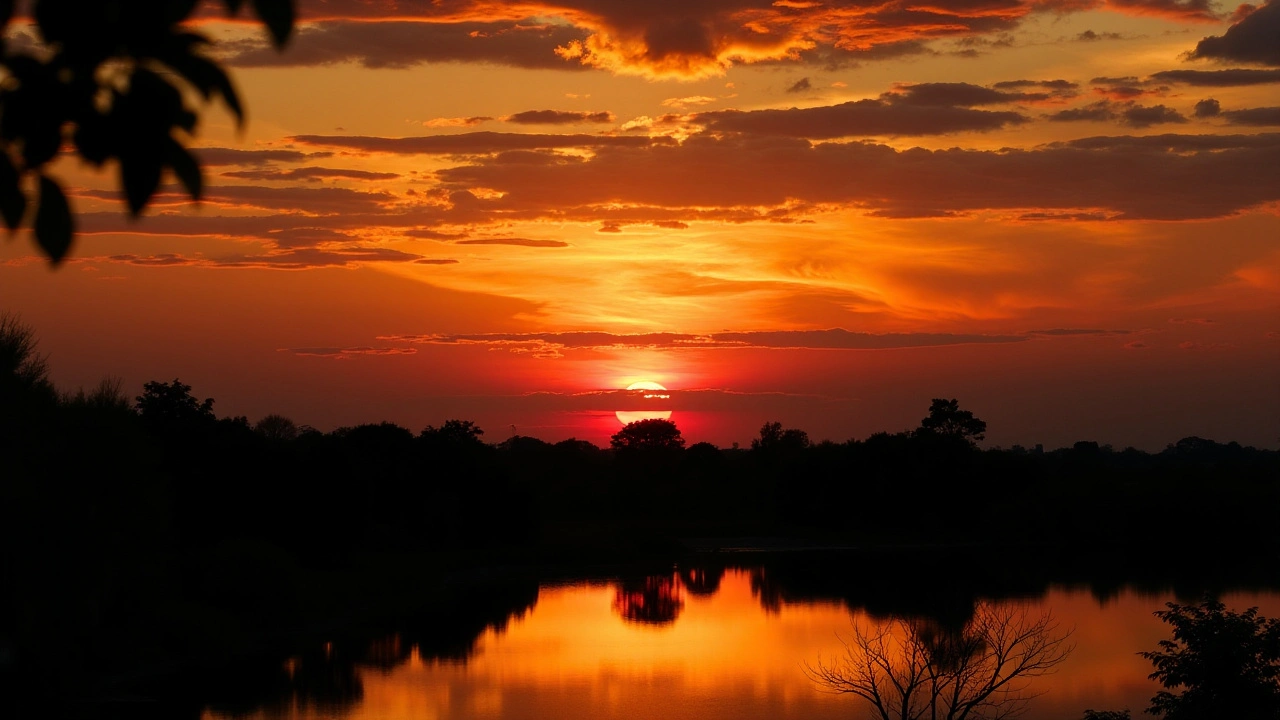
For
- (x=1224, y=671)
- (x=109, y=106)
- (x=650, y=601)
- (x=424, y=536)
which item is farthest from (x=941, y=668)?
(x=424, y=536)

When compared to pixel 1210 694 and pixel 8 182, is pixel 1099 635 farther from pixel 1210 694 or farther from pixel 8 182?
pixel 8 182

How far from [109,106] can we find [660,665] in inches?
1286

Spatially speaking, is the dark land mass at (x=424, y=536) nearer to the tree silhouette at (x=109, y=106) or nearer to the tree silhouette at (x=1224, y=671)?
the tree silhouette at (x=109, y=106)

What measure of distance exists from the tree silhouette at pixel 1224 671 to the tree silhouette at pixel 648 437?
8897 cm

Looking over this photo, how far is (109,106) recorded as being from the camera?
2.70m

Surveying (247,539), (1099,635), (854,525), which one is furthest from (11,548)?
A: (854,525)

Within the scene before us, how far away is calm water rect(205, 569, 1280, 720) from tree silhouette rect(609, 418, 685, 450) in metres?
58.9

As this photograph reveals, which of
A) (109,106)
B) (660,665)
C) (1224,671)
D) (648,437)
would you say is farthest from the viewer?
(648,437)

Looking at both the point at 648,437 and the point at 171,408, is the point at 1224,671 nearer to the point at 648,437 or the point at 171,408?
the point at 171,408

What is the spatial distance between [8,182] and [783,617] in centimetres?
4084

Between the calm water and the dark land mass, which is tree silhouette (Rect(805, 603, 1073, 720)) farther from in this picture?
the dark land mass

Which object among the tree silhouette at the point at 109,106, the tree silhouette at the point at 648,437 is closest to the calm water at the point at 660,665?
the tree silhouette at the point at 109,106

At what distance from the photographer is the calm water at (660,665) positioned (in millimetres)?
28766

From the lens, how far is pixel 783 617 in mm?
42125
